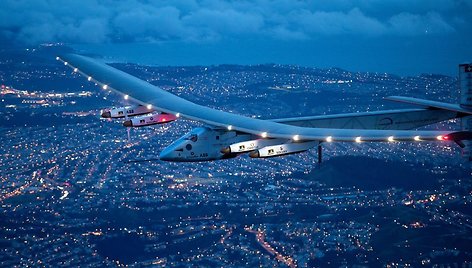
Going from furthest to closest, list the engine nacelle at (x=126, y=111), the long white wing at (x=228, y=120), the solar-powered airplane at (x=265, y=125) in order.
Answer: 1. the engine nacelle at (x=126, y=111)
2. the solar-powered airplane at (x=265, y=125)
3. the long white wing at (x=228, y=120)

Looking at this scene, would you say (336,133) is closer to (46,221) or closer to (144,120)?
(144,120)

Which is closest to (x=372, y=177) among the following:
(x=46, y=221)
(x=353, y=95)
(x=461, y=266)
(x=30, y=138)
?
(x=461, y=266)

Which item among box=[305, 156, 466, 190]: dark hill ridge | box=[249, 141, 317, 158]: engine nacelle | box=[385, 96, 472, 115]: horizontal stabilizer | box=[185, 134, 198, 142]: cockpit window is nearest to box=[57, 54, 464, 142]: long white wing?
box=[249, 141, 317, 158]: engine nacelle

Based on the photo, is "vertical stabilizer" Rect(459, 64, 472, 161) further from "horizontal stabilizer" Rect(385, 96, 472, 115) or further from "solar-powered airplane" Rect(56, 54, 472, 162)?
"horizontal stabilizer" Rect(385, 96, 472, 115)

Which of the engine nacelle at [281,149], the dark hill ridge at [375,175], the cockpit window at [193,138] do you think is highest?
the cockpit window at [193,138]

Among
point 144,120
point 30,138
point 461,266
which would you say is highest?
point 144,120

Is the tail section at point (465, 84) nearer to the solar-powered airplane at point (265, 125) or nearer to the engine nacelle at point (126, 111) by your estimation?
the solar-powered airplane at point (265, 125)

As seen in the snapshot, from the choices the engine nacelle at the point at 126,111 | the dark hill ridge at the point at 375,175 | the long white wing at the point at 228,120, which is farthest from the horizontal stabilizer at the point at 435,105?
the dark hill ridge at the point at 375,175
